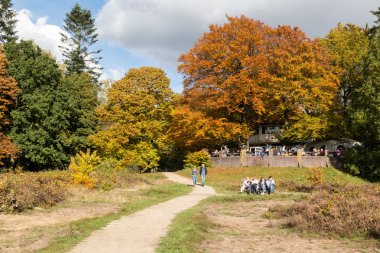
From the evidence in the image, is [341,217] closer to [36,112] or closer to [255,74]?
[255,74]

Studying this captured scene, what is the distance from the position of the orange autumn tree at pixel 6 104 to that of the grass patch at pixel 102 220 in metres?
17.4

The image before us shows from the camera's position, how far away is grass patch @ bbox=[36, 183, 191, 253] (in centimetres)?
1211

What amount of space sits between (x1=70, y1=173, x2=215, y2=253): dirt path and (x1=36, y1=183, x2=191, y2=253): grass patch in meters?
0.34

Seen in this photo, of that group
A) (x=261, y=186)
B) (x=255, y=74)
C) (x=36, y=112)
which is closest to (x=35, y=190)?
(x=261, y=186)

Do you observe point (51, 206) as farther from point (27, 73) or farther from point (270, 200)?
point (27, 73)

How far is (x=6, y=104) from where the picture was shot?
41.2 meters

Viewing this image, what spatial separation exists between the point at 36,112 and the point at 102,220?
93.6ft

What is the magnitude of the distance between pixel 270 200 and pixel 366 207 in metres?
9.59

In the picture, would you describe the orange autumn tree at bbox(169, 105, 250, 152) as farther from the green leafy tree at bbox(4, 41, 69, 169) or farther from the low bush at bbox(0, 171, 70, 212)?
the low bush at bbox(0, 171, 70, 212)

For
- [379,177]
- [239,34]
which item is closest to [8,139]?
[239,34]

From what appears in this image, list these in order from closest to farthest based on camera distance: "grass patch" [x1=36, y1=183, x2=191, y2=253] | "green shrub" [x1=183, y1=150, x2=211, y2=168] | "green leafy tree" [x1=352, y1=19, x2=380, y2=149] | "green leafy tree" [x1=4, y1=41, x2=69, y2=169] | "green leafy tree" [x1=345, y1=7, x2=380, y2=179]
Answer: "grass patch" [x1=36, y1=183, x2=191, y2=253] < "green leafy tree" [x1=352, y1=19, x2=380, y2=149] < "green leafy tree" [x1=345, y1=7, x2=380, y2=179] < "green leafy tree" [x1=4, y1=41, x2=69, y2=169] < "green shrub" [x1=183, y1=150, x2=211, y2=168]

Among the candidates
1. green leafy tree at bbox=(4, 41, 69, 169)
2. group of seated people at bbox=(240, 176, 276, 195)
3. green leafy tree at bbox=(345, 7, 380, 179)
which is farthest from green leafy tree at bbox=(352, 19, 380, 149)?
green leafy tree at bbox=(4, 41, 69, 169)

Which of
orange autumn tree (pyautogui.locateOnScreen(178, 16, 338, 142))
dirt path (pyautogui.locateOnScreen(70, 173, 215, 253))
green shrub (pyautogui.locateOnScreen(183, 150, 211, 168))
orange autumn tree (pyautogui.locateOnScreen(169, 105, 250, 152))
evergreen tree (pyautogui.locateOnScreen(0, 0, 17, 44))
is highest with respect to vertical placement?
evergreen tree (pyautogui.locateOnScreen(0, 0, 17, 44))

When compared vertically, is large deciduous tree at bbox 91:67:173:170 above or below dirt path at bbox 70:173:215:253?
above
